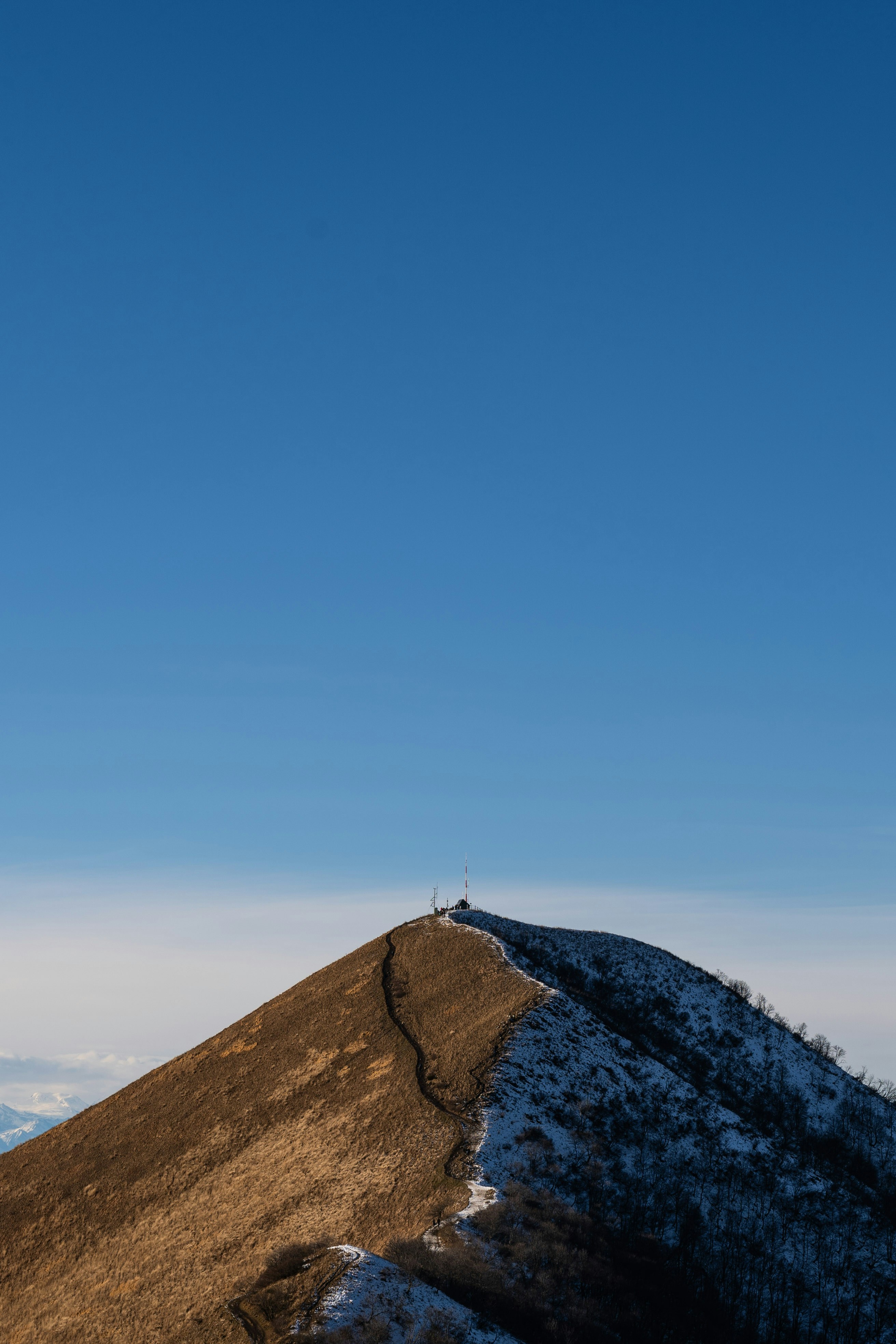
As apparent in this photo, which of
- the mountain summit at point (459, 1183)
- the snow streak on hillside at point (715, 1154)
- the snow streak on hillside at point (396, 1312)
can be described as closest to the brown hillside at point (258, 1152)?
the mountain summit at point (459, 1183)

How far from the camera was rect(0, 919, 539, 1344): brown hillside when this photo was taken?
43.6m

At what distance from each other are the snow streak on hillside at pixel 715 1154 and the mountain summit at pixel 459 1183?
0.13 meters

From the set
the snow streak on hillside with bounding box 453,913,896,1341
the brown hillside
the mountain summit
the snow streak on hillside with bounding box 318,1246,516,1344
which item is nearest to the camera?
the snow streak on hillside with bounding box 318,1246,516,1344

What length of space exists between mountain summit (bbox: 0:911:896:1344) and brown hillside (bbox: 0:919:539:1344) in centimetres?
16

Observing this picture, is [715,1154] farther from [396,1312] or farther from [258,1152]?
[396,1312]

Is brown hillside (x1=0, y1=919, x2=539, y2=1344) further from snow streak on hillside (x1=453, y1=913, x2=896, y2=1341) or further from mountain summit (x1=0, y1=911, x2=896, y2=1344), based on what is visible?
snow streak on hillside (x1=453, y1=913, x2=896, y2=1341)

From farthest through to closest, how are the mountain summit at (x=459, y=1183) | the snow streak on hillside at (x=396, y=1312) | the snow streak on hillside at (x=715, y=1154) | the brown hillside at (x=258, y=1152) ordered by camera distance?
the snow streak on hillside at (x=715, y=1154)
the brown hillside at (x=258, y=1152)
the mountain summit at (x=459, y=1183)
the snow streak on hillside at (x=396, y=1312)

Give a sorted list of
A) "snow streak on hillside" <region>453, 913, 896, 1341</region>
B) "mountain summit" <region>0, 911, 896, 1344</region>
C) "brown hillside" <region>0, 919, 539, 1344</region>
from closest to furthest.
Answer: "mountain summit" <region>0, 911, 896, 1344</region>
"brown hillside" <region>0, 919, 539, 1344</region>
"snow streak on hillside" <region>453, 913, 896, 1341</region>

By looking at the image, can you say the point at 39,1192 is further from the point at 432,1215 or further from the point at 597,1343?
the point at 597,1343

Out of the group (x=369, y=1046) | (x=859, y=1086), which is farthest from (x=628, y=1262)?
(x=859, y=1086)

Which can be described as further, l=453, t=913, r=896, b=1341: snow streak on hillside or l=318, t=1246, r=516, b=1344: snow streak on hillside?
l=453, t=913, r=896, b=1341: snow streak on hillside

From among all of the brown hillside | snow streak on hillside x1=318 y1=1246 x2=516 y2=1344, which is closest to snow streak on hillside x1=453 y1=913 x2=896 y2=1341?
the brown hillside

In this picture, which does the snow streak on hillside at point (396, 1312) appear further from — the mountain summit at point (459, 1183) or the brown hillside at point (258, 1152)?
the brown hillside at point (258, 1152)

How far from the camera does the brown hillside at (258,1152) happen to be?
143ft
